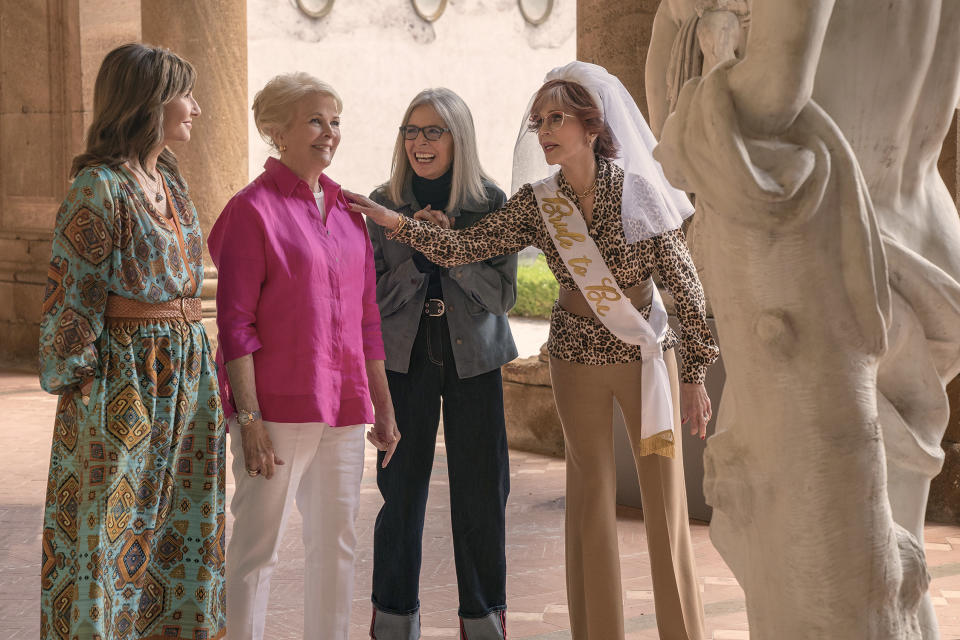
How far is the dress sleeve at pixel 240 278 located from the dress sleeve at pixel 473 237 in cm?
49

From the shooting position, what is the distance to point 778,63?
6.33 feet

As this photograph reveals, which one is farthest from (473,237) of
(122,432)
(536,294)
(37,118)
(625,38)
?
(536,294)

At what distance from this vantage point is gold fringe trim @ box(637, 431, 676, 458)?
3475 mm

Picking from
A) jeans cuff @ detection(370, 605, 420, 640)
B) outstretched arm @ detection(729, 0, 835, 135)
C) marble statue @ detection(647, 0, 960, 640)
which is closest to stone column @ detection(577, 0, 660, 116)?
jeans cuff @ detection(370, 605, 420, 640)

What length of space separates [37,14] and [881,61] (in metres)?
11.0

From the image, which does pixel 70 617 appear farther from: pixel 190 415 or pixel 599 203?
pixel 599 203

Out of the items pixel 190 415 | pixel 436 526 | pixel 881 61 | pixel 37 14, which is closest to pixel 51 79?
pixel 37 14

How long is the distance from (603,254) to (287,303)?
0.95m

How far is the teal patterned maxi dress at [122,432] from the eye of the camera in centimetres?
320

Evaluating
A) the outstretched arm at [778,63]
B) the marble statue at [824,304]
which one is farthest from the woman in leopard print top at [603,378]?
the outstretched arm at [778,63]

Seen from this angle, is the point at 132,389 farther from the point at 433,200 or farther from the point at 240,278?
the point at 433,200

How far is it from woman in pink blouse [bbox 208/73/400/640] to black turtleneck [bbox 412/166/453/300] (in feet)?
1.29

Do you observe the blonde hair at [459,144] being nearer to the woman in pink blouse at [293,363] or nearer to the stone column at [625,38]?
the woman in pink blouse at [293,363]

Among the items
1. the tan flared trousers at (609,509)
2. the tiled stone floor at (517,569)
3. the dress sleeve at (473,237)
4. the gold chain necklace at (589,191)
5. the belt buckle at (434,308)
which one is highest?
the gold chain necklace at (589,191)
